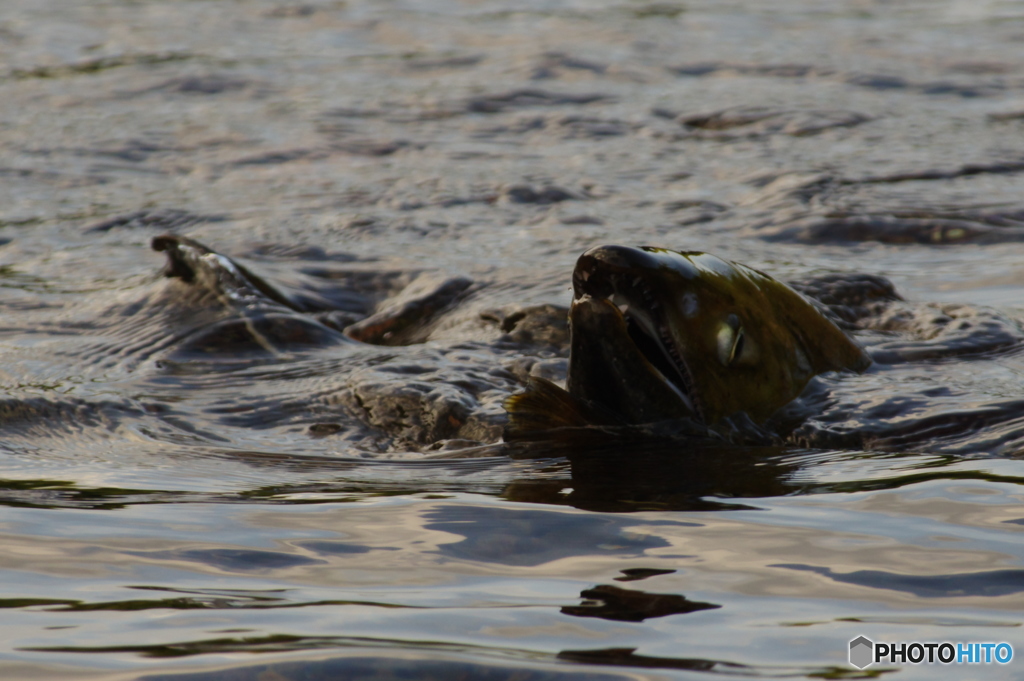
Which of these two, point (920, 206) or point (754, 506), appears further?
point (920, 206)

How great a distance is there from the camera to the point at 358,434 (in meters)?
3.32

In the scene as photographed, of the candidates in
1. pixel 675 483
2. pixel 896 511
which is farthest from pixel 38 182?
pixel 896 511

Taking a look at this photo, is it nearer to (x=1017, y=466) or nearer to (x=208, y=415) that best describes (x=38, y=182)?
(x=208, y=415)

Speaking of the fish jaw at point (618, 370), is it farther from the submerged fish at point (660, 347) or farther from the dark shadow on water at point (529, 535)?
the dark shadow on water at point (529, 535)

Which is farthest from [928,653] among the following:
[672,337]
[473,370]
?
[473,370]

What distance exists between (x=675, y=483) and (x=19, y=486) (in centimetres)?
141

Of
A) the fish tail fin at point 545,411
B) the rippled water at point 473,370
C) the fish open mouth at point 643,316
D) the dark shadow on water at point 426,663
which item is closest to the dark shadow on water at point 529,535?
the rippled water at point 473,370

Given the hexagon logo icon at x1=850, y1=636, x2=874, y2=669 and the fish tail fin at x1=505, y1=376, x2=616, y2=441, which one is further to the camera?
the fish tail fin at x1=505, y1=376, x2=616, y2=441

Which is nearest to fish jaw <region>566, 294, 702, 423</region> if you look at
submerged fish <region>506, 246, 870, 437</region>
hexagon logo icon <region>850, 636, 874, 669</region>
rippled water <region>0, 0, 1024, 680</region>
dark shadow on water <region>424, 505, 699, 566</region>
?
submerged fish <region>506, 246, 870, 437</region>

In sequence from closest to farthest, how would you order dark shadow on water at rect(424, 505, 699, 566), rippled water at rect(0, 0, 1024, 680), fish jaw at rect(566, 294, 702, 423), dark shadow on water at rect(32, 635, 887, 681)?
dark shadow on water at rect(32, 635, 887, 681) → rippled water at rect(0, 0, 1024, 680) → dark shadow on water at rect(424, 505, 699, 566) → fish jaw at rect(566, 294, 702, 423)

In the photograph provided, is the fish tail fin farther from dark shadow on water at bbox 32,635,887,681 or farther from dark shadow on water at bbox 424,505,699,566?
dark shadow on water at bbox 32,635,887,681

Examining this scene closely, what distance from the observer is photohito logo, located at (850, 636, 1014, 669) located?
167cm

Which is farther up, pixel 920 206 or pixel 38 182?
pixel 38 182

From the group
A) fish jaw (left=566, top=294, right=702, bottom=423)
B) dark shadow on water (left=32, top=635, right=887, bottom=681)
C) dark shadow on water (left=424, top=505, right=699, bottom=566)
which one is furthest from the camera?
fish jaw (left=566, top=294, right=702, bottom=423)
